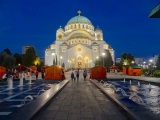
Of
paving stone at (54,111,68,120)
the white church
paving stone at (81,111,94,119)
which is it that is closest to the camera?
paving stone at (54,111,68,120)

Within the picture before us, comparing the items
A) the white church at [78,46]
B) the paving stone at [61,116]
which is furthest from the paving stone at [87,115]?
the white church at [78,46]

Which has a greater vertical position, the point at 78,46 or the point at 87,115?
the point at 78,46

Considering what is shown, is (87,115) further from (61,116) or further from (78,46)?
(78,46)

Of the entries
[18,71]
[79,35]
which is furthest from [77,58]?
[18,71]

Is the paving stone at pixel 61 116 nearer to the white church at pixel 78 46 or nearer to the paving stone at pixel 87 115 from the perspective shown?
the paving stone at pixel 87 115

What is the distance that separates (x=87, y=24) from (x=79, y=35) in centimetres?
952

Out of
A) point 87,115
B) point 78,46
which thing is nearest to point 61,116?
point 87,115

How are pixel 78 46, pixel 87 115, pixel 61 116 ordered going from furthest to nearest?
pixel 78 46
pixel 87 115
pixel 61 116

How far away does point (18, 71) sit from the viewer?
96.7 feet

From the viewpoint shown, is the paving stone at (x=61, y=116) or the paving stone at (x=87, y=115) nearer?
the paving stone at (x=61, y=116)

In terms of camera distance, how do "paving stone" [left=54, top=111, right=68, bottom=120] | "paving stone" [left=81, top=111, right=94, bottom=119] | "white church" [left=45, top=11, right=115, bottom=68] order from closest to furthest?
1. "paving stone" [left=54, top=111, right=68, bottom=120]
2. "paving stone" [left=81, top=111, right=94, bottom=119]
3. "white church" [left=45, top=11, right=115, bottom=68]

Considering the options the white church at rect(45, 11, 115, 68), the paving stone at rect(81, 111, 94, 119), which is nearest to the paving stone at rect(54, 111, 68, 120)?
the paving stone at rect(81, 111, 94, 119)

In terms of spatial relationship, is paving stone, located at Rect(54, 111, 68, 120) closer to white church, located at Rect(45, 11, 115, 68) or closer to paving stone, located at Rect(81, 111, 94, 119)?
paving stone, located at Rect(81, 111, 94, 119)

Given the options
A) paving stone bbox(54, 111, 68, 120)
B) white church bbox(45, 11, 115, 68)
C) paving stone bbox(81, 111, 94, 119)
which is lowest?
paving stone bbox(81, 111, 94, 119)
